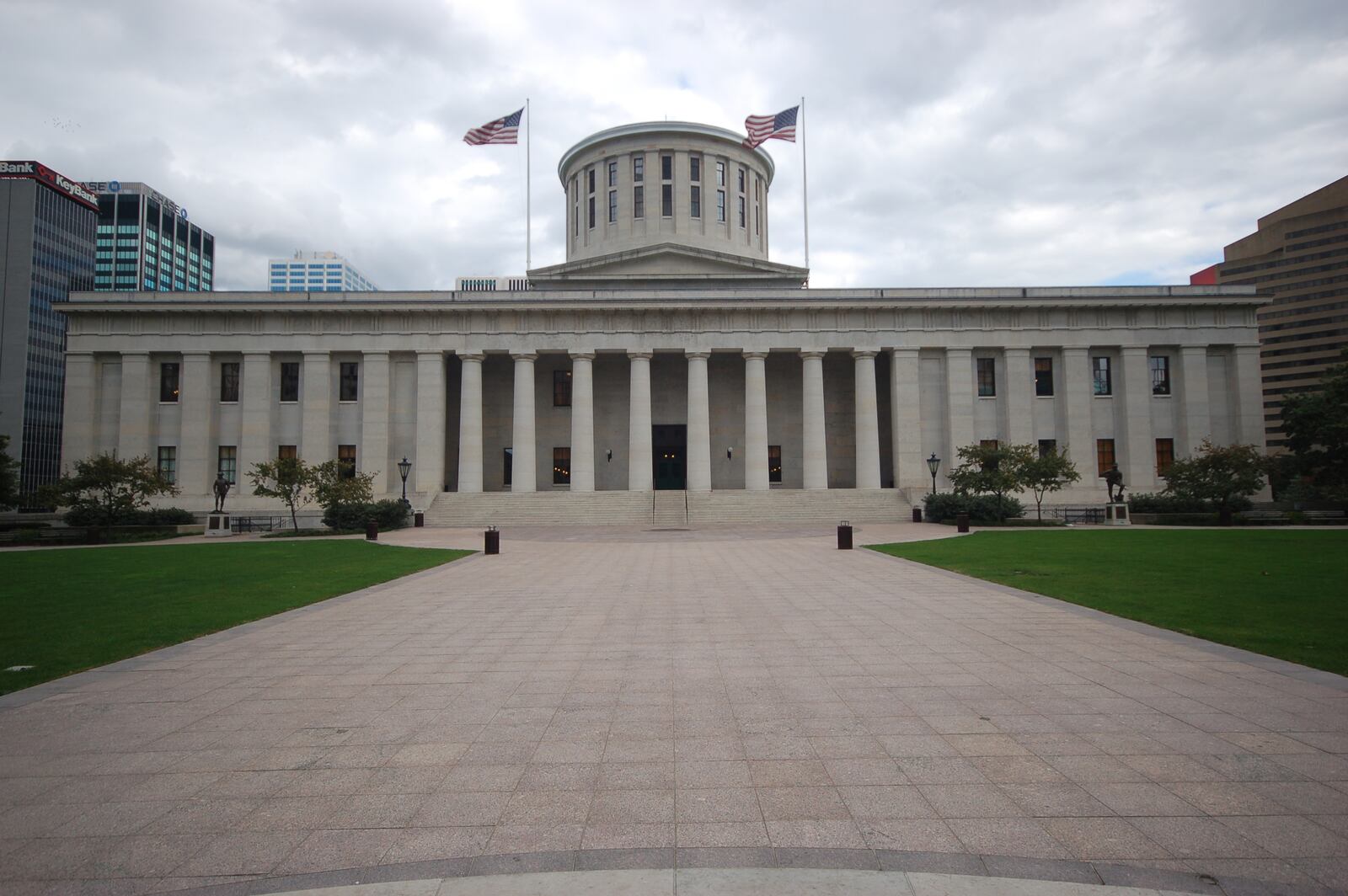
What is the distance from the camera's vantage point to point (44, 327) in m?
118

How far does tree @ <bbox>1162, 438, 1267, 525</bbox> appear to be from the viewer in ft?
119

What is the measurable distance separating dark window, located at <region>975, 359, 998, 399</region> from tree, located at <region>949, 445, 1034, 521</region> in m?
10.2

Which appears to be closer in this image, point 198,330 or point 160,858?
point 160,858

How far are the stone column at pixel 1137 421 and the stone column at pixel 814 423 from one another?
19851 millimetres

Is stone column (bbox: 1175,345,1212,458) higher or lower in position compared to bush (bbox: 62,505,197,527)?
higher

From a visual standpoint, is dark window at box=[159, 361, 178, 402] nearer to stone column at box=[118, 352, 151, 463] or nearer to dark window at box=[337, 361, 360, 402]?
stone column at box=[118, 352, 151, 463]

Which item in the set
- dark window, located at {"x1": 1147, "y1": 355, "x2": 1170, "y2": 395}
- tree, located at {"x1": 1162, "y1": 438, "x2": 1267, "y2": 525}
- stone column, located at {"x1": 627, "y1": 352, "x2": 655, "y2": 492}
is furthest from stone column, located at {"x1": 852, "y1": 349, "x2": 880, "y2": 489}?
dark window, located at {"x1": 1147, "y1": 355, "x2": 1170, "y2": 395}

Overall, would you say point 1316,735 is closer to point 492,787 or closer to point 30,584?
point 492,787

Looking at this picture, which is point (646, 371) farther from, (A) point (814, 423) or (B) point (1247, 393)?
(B) point (1247, 393)

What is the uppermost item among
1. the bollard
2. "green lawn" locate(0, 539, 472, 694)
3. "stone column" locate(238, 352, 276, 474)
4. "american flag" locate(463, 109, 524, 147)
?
"american flag" locate(463, 109, 524, 147)

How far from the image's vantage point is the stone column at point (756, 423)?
156ft

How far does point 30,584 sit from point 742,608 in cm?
1546

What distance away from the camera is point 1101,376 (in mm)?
49406

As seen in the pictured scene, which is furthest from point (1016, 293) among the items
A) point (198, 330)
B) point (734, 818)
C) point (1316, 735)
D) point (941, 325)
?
point (198, 330)
